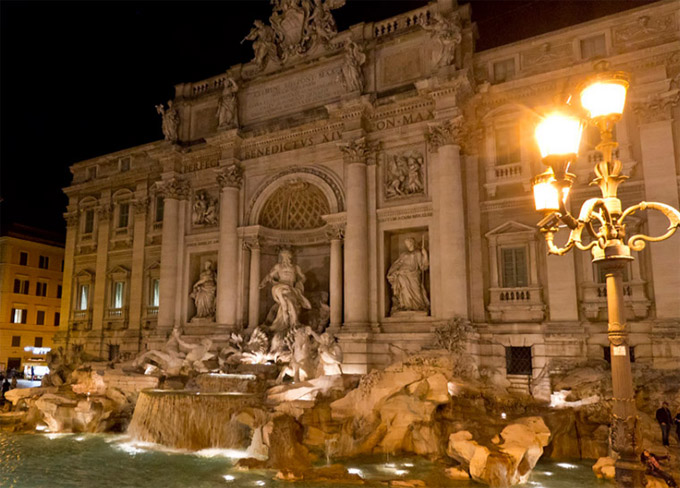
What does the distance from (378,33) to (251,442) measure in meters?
15.0

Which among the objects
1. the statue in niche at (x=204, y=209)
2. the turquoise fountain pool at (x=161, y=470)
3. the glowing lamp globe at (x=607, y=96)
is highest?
the statue in niche at (x=204, y=209)

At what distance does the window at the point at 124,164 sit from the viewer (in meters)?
27.1

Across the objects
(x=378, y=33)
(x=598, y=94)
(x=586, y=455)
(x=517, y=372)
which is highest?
(x=378, y=33)

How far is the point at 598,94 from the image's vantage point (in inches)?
248

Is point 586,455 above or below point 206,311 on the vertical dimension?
below

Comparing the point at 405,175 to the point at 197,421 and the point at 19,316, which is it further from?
the point at 19,316

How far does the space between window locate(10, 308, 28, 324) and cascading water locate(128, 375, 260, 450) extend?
1039 inches

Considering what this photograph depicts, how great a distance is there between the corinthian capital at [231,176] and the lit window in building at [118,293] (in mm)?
8284

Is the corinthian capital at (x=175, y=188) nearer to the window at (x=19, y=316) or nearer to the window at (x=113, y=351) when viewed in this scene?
the window at (x=113, y=351)

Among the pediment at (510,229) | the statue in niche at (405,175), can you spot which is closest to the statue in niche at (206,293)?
the statue in niche at (405,175)

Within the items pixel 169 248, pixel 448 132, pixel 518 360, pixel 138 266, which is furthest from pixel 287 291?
pixel 138 266

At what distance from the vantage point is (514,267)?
17312 mm

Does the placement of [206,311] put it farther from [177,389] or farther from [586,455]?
[586,455]

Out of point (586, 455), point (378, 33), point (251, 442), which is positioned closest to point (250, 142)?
point (378, 33)
